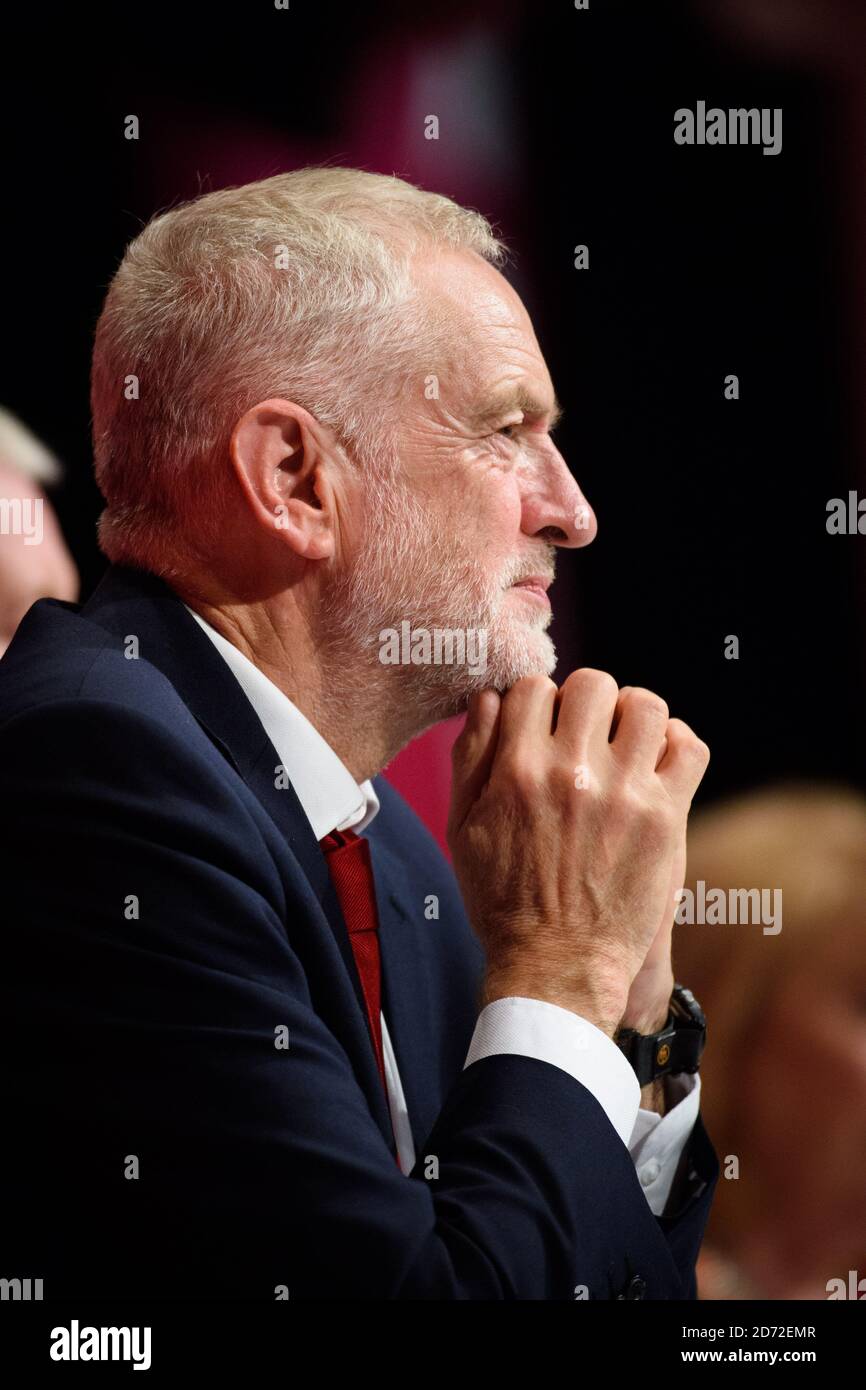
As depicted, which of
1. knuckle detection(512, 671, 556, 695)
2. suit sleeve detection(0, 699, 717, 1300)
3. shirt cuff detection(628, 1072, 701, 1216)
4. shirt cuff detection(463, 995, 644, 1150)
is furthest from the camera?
shirt cuff detection(628, 1072, 701, 1216)

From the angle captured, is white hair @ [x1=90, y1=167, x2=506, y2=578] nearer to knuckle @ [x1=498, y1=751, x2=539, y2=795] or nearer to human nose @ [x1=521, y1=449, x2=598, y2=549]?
human nose @ [x1=521, y1=449, x2=598, y2=549]

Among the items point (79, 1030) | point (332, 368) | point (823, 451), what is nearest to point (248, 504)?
point (332, 368)

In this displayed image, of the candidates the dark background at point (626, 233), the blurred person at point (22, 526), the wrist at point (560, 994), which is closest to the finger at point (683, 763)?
the wrist at point (560, 994)

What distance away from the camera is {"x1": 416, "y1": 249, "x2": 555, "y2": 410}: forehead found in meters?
1.60

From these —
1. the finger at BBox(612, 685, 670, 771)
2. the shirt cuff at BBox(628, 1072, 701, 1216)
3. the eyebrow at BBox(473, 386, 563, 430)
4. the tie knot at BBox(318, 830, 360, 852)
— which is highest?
the eyebrow at BBox(473, 386, 563, 430)

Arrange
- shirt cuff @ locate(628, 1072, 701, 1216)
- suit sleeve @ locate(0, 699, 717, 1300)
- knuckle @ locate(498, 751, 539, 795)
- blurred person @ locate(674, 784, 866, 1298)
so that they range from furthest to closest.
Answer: blurred person @ locate(674, 784, 866, 1298) < shirt cuff @ locate(628, 1072, 701, 1216) < knuckle @ locate(498, 751, 539, 795) < suit sleeve @ locate(0, 699, 717, 1300)

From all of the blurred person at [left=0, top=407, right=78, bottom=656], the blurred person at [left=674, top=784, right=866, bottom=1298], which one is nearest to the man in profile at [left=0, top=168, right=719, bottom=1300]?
the blurred person at [left=674, top=784, right=866, bottom=1298]

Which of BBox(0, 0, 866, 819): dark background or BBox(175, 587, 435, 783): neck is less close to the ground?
BBox(0, 0, 866, 819): dark background

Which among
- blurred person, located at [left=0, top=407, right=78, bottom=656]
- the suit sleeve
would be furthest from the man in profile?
blurred person, located at [left=0, top=407, right=78, bottom=656]

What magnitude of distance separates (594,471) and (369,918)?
109cm

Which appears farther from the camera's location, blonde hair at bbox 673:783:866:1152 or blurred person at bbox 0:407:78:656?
blurred person at bbox 0:407:78:656

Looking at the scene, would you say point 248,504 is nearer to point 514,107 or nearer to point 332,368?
point 332,368

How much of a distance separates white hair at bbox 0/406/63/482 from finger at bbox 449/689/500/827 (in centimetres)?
104

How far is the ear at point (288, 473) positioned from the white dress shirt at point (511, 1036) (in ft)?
0.47
